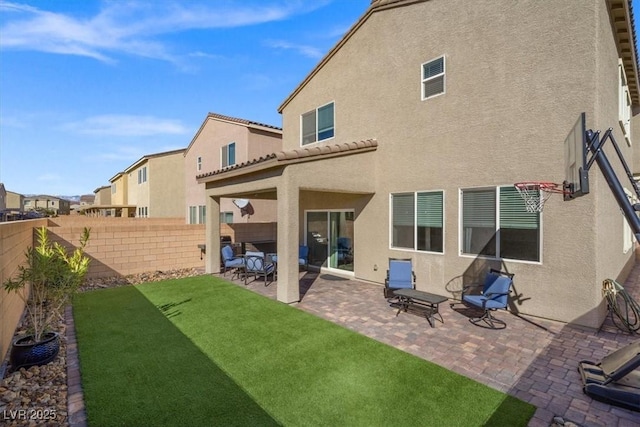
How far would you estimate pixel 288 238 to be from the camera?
8867 mm

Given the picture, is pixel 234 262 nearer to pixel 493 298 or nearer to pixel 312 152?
pixel 312 152

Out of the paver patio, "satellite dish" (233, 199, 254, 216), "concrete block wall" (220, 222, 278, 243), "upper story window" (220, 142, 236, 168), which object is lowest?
the paver patio

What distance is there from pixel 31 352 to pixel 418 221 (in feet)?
32.2

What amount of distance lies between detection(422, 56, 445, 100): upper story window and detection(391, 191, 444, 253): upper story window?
3.20 m

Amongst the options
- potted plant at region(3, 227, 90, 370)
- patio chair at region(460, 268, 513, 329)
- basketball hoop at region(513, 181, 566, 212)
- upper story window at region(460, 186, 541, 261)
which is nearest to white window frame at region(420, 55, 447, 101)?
upper story window at region(460, 186, 541, 261)

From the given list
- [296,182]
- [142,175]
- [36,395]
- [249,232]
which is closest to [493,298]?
[296,182]

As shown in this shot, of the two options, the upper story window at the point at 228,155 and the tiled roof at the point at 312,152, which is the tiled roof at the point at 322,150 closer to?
the tiled roof at the point at 312,152

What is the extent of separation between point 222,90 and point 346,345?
60.8ft

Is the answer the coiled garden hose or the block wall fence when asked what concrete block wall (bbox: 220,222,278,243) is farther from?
the coiled garden hose

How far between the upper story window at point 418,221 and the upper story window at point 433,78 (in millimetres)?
3205

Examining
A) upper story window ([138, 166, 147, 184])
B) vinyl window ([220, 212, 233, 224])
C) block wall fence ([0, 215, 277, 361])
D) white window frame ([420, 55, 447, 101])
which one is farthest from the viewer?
upper story window ([138, 166, 147, 184])

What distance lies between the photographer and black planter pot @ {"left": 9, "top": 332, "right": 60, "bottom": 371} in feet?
16.6

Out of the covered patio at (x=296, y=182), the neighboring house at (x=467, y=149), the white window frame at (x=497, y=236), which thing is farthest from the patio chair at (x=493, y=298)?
the covered patio at (x=296, y=182)

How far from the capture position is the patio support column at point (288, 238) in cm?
884
